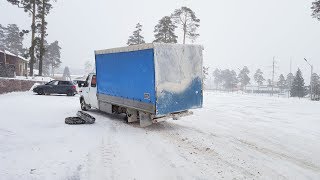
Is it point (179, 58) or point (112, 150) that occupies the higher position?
point (179, 58)

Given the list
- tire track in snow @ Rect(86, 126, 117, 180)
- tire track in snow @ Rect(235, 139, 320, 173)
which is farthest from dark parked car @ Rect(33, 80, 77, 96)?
tire track in snow @ Rect(235, 139, 320, 173)

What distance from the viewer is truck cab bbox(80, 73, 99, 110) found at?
1494 cm

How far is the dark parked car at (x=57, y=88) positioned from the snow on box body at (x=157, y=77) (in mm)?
16369

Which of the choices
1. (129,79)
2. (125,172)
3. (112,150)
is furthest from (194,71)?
(125,172)

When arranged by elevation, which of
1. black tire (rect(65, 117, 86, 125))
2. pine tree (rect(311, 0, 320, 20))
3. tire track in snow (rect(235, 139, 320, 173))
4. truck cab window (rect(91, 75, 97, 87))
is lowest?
tire track in snow (rect(235, 139, 320, 173))

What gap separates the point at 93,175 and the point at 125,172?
2.22 feet

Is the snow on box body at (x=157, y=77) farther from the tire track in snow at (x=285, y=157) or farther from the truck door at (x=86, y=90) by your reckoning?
the truck door at (x=86, y=90)

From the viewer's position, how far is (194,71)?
11.7 meters

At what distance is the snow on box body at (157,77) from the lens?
34.4 ft

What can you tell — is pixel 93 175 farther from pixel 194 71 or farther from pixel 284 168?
pixel 194 71

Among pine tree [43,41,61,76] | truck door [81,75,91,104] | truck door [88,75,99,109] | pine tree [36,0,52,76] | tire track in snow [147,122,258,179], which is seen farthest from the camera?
pine tree [43,41,61,76]

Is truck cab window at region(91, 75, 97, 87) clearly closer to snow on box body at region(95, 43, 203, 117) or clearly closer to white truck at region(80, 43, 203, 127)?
white truck at region(80, 43, 203, 127)

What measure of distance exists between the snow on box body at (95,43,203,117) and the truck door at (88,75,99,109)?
2.05 metres

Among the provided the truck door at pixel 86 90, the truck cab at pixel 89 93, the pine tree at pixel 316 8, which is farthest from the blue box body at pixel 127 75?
the pine tree at pixel 316 8
